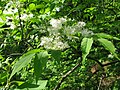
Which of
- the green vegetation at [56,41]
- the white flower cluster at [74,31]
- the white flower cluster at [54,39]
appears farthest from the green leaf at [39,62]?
the white flower cluster at [74,31]

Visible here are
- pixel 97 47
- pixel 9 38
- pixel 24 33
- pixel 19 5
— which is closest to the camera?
pixel 19 5

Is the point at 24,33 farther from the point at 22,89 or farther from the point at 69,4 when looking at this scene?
the point at 22,89

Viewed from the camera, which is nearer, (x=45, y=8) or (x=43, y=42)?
(x=43, y=42)

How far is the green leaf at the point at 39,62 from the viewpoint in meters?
1.29

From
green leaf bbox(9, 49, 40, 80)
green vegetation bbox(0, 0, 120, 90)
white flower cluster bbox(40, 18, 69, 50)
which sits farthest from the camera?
white flower cluster bbox(40, 18, 69, 50)

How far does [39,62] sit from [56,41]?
0.25 m

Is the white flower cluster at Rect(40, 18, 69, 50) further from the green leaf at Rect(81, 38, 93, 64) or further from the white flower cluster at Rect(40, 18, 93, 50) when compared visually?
the green leaf at Rect(81, 38, 93, 64)

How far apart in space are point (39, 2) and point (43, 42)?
3.07ft

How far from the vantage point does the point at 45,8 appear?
7.93 feet

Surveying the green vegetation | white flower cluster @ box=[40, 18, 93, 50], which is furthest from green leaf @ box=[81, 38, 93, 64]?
white flower cluster @ box=[40, 18, 93, 50]

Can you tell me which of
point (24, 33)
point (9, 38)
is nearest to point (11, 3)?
point (24, 33)

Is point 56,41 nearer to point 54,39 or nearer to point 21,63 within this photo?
point 54,39

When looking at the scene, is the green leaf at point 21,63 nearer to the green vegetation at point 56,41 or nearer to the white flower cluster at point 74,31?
the green vegetation at point 56,41

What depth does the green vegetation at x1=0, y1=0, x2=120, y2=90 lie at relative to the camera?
135 cm
